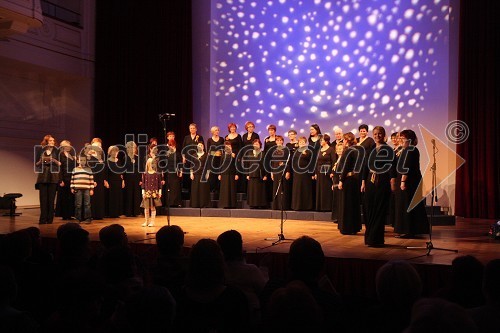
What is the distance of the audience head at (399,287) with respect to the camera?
2027 mm

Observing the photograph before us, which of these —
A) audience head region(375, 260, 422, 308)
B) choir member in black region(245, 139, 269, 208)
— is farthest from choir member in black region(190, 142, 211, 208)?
audience head region(375, 260, 422, 308)

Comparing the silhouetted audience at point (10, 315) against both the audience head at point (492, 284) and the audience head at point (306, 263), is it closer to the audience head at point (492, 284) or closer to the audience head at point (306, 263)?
the audience head at point (306, 263)

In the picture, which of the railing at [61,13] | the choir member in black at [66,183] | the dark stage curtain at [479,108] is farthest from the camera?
the railing at [61,13]

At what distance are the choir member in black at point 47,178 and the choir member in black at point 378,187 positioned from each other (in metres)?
5.19

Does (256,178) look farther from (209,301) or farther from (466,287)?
(209,301)

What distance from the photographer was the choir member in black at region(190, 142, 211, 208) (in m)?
10.2

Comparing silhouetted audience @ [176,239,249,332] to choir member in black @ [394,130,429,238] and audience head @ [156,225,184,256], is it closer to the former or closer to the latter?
audience head @ [156,225,184,256]

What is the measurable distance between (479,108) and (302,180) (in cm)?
338

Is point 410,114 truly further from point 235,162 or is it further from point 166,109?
point 166,109

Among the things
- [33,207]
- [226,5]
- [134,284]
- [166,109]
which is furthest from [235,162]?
[134,284]

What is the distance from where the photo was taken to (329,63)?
10.6m

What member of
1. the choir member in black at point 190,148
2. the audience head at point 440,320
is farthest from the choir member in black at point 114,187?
the audience head at point 440,320

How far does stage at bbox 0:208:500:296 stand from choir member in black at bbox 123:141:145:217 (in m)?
1.09

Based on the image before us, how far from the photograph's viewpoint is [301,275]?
2359 mm
